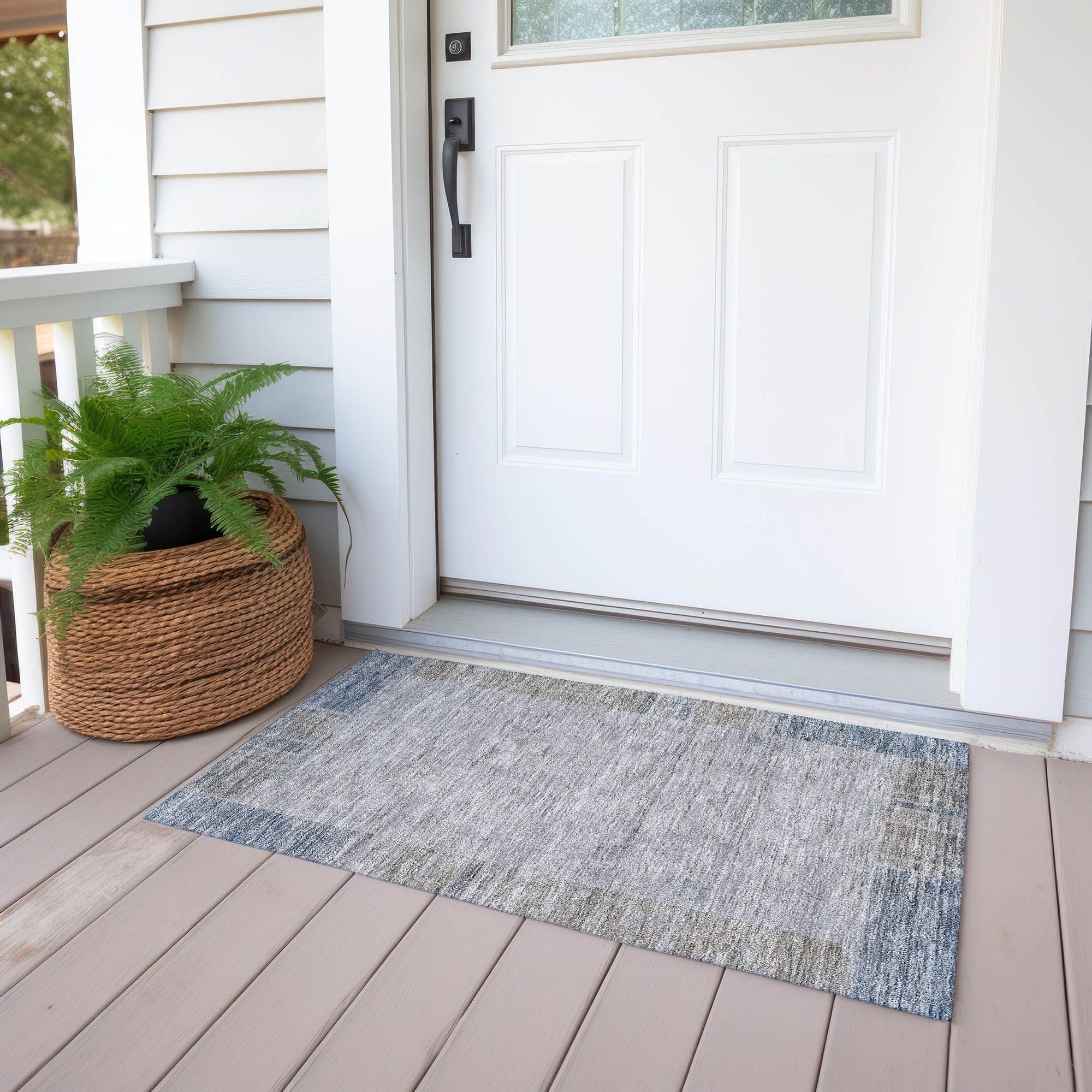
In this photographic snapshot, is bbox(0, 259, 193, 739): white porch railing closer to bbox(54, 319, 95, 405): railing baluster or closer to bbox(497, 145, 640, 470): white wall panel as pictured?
bbox(54, 319, 95, 405): railing baluster

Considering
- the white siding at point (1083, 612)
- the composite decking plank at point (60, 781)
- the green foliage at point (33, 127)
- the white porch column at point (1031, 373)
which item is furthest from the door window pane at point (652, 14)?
the green foliage at point (33, 127)

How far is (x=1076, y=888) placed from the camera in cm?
142

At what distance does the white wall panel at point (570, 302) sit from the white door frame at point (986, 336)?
0.19m

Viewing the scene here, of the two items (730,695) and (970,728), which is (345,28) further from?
(970,728)

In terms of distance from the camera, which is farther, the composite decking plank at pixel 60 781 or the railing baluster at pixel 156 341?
the railing baluster at pixel 156 341

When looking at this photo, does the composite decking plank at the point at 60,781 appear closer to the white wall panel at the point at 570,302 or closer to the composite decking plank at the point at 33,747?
the composite decking plank at the point at 33,747

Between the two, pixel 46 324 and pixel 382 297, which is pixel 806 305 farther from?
pixel 46 324

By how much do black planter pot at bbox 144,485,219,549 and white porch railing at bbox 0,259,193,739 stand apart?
0.26 meters

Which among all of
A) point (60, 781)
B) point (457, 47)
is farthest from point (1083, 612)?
point (60, 781)

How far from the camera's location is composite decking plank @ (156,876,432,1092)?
3.64 ft

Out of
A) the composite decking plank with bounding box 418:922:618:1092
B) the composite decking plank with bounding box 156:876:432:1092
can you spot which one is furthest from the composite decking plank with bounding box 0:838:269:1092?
the composite decking plank with bounding box 418:922:618:1092

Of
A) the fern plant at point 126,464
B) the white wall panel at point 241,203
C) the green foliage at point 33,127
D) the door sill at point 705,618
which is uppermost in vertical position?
the green foliage at point 33,127

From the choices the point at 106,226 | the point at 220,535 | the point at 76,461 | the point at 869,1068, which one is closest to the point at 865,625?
the point at 869,1068

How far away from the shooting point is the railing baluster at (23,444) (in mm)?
1885
